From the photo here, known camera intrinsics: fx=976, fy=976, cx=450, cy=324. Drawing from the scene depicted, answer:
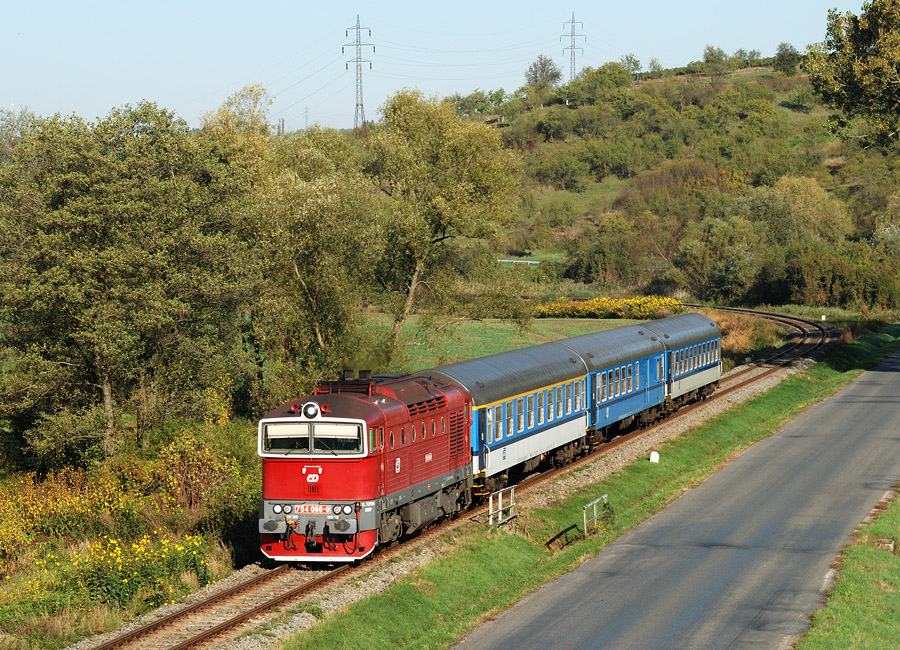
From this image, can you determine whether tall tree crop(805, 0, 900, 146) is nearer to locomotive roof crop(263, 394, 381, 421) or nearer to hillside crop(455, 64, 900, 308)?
hillside crop(455, 64, 900, 308)

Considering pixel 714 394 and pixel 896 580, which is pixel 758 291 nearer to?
pixel 714 394

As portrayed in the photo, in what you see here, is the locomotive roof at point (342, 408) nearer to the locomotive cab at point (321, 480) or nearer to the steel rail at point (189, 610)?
the locomotive cab at point (321, 480)

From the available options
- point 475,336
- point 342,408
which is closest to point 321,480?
point 342,408

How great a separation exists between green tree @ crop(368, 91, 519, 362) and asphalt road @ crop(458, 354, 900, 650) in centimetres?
1772

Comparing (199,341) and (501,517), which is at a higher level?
(199,341)

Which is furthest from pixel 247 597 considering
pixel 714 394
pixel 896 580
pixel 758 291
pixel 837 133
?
pixel 758 291

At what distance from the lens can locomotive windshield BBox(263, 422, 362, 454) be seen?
20.6m

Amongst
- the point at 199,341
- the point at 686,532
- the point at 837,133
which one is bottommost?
the point at 686,532

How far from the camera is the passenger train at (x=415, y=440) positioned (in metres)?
20.6

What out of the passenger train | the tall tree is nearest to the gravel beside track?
the passenger train

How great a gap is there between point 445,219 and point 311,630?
30.2 metres

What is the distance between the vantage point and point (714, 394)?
162ft

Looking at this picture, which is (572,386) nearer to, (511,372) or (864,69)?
(511,372)

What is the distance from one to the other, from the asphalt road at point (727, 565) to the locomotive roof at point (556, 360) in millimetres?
5474
